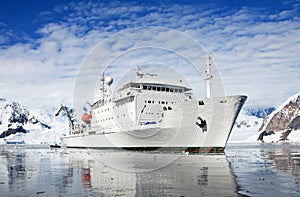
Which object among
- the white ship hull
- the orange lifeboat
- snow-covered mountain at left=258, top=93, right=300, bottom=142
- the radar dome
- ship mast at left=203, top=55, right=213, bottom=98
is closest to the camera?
the white ship hull

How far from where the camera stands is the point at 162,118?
30.4m

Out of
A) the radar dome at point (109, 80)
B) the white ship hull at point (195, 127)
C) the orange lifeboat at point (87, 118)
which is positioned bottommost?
the white ship hull at point (195, 127)

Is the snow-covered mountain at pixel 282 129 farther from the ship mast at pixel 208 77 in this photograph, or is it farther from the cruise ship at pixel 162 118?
the ship mast at pixel 208 77

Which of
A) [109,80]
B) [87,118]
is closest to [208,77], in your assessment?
[109,80]

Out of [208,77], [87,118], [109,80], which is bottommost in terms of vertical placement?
[87,118]

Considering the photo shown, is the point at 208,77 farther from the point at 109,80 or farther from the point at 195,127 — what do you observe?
the point at 109,80

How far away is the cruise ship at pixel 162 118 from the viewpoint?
27.5 meters

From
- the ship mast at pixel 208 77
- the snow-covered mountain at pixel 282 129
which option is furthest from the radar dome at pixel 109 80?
the snow-covered mountain at pixel 282 129

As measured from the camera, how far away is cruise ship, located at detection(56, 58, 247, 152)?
27.5 metres

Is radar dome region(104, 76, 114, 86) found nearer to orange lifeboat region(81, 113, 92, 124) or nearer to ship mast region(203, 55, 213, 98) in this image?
orange lifeboat region(81, 113, 92, 124)

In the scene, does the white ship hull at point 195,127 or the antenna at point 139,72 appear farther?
the antenna at point 139,72

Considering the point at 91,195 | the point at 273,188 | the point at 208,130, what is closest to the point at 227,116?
the point at 208,130

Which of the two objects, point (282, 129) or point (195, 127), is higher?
point (282, 129)

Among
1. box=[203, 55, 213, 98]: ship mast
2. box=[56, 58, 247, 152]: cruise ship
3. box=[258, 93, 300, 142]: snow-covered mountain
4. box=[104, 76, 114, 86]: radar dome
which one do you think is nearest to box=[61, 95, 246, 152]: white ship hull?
box=[56, 58, 247, 152]: cruise ship
